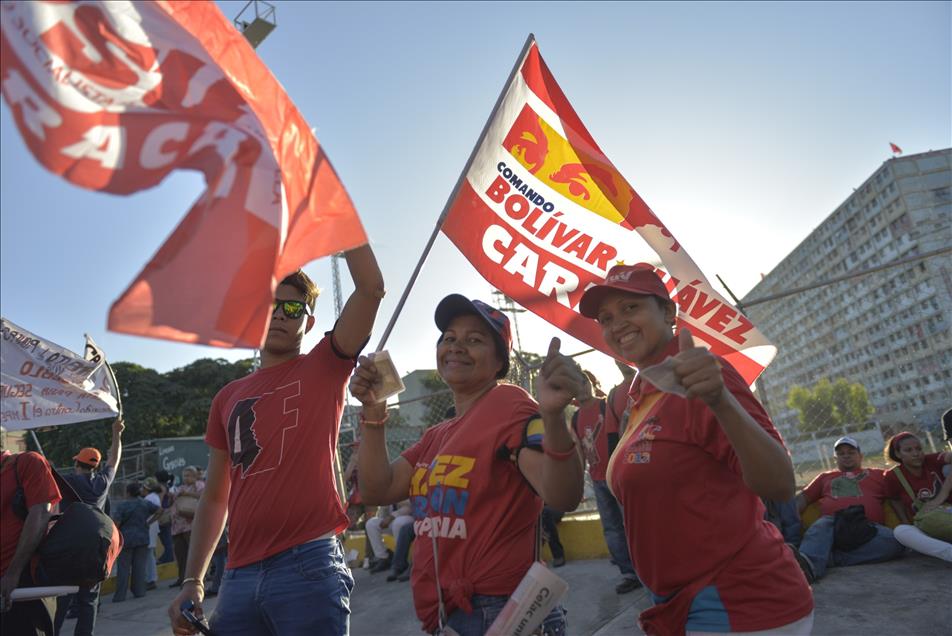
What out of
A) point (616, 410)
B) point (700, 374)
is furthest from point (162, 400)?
point (700, 374)

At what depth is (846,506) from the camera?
5539 millimetres

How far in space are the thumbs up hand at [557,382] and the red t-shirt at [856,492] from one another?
5044 millimetres

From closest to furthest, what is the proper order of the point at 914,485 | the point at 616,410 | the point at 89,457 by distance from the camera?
the point at 616,410
the point at 914,485
the point at 89,457

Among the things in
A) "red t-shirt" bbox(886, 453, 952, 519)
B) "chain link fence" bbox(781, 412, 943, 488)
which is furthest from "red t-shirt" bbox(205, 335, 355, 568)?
"red t-shirt" bbox(886, 453, 952, 519)

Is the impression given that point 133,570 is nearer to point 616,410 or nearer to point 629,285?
point 616,410

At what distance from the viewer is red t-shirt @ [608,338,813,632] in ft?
5.41

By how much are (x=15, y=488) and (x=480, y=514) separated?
3.21 meters

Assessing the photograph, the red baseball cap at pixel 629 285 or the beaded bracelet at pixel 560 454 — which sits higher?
the red baseball cap at pixel 629 285

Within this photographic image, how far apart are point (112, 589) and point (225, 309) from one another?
12.6 meters

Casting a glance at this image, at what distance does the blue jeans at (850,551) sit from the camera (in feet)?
17.0

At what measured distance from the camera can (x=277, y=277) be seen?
159 centimetres

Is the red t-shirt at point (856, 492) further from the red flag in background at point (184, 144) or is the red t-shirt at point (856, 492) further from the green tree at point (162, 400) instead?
the green tree at point (162, 400)

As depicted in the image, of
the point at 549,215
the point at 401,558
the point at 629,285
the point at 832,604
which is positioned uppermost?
the point at 549,215

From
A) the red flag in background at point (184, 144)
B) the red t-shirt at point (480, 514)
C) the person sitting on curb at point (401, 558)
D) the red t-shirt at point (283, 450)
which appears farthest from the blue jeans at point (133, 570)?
the red flag in background at point (184, 144)
